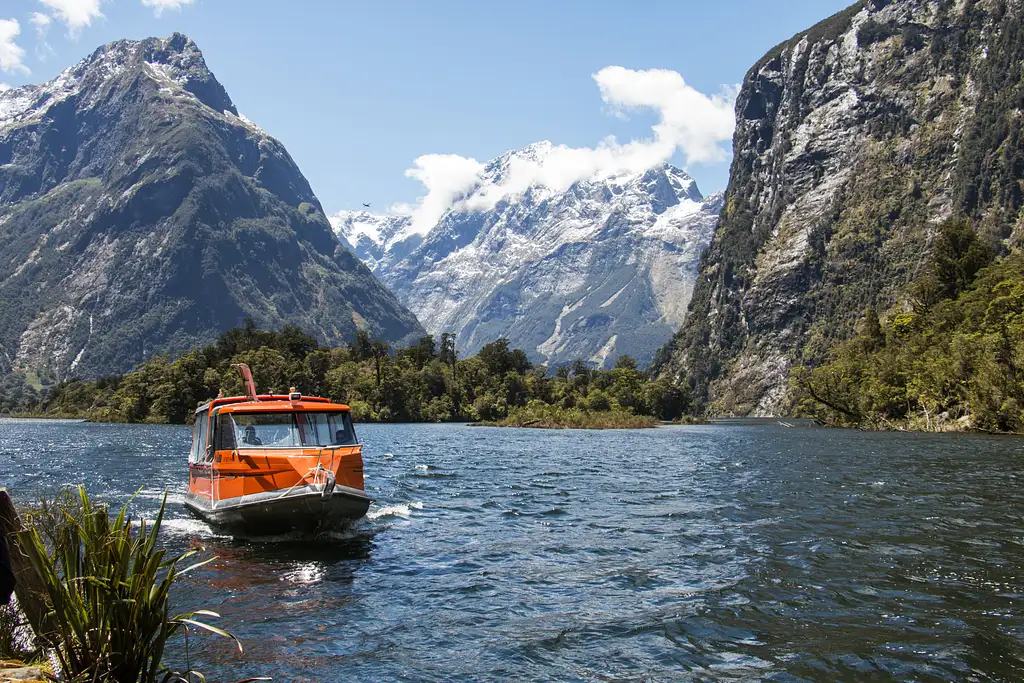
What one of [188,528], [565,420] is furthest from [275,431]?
[565,420]

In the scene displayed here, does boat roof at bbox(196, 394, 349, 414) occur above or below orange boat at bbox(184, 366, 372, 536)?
above

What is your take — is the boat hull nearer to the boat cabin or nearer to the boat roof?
the boat cabin

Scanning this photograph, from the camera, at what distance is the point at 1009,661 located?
11.7 meters

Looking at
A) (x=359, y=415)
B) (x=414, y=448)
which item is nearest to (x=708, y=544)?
(x=414, y=448)

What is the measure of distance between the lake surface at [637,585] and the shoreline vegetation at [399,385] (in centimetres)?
10780

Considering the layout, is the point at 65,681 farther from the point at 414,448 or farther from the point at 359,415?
the point at 359,415

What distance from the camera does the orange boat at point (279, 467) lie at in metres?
22.3

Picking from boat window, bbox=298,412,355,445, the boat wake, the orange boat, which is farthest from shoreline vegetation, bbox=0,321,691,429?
the orange boat

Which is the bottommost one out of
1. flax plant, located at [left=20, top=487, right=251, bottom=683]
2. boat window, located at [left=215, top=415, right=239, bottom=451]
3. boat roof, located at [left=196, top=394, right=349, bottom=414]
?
flax plant, located at [left=20, top=487, right=251, bottom=683]

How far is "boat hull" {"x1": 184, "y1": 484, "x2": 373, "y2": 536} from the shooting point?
22031 millimetres

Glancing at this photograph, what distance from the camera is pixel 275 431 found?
81.5 feet

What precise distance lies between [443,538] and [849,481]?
22.9m

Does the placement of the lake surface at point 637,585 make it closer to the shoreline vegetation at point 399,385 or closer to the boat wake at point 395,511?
the boat wake at point 395,511

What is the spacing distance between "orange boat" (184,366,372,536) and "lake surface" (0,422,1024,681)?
1066 millimetres
